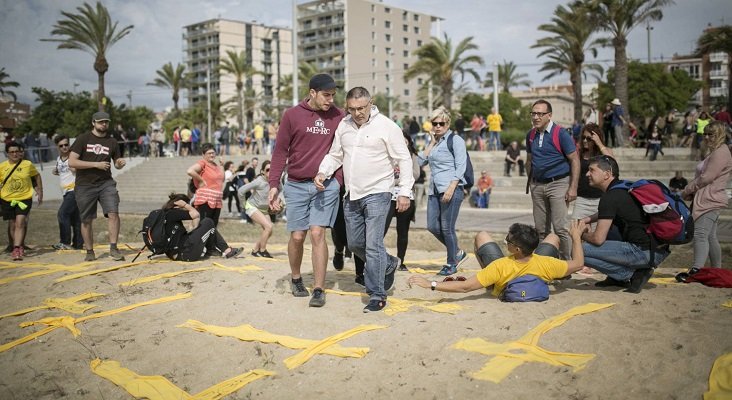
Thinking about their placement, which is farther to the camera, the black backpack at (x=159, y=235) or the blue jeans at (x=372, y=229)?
the black backpack at (x=159, y=235)

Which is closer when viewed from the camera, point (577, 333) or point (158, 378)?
point (158, 378)

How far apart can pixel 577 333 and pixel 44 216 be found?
59.2 feet

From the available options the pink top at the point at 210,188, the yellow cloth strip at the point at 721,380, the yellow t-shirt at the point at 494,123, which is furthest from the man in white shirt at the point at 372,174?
the yellow t-shirt at the point at 494,123

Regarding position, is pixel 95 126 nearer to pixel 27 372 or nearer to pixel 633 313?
pixel 27 372

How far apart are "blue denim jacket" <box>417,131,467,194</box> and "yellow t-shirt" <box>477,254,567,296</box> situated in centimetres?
155

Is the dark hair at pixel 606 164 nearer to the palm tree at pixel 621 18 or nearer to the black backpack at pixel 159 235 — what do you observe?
the black backpack at pixel 159 235

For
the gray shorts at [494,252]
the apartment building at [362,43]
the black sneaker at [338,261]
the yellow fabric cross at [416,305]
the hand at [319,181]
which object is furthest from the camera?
the apartment building at [362,43]

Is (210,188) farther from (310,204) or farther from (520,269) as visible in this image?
(520,269)

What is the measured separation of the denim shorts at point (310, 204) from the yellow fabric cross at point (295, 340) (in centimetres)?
116

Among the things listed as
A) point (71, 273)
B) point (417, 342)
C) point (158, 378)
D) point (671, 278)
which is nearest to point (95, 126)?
point (71, 273)

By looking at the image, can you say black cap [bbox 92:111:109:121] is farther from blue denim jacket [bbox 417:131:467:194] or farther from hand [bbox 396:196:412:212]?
hand [bbox 396:196:412:212]

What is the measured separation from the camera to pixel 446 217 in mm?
6930

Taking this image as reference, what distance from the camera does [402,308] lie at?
541cm

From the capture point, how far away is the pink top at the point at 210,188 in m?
9.31
